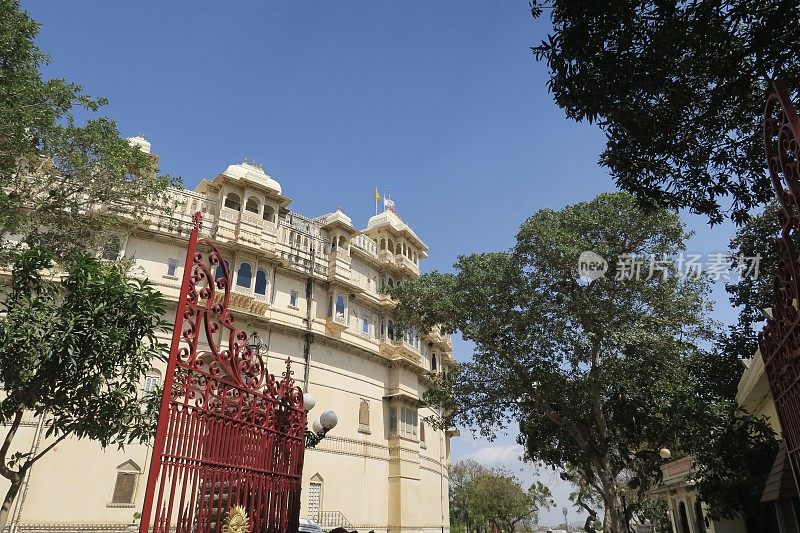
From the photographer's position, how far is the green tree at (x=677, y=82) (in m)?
6.25

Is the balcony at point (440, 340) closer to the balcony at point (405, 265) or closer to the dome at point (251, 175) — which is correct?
A: the balcony at point (405, 265)

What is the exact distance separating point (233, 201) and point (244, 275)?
4.15 m

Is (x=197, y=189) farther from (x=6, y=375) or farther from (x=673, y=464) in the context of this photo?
(x=673, y=464)

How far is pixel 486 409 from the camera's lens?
19812 mm

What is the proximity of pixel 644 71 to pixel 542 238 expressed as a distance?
458 inches

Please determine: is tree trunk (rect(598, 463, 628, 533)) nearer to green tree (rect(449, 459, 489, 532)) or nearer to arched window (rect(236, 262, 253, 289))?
arched window (rect(236, 262, 253, 289))

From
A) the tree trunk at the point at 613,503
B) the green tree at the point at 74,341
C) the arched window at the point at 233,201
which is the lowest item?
the tree trunk at the point at 613,503

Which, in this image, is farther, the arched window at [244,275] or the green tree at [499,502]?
the green tree at [499,502]

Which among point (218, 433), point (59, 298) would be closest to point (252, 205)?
point (59, 298)

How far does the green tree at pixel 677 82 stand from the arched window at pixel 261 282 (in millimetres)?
21596

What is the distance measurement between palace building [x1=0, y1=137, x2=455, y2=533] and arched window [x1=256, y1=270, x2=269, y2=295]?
0.07 meters

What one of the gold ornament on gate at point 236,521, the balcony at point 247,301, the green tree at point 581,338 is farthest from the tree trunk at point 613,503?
the balcony at point 247,301

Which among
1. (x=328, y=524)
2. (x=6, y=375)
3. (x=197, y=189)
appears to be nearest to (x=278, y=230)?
(x=197, y=189)

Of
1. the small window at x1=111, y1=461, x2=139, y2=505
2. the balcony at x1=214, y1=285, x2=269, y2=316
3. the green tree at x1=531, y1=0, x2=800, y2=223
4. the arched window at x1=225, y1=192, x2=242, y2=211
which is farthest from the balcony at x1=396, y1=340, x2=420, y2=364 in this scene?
the green tree at x1=531, y1=0, x2=800, y2=223
